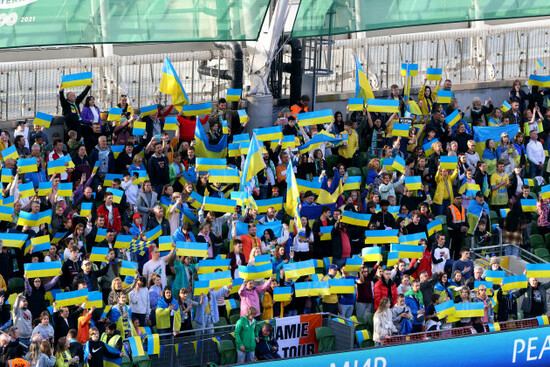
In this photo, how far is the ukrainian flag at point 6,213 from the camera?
2269cm

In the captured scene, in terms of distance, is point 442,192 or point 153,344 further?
point 442,192

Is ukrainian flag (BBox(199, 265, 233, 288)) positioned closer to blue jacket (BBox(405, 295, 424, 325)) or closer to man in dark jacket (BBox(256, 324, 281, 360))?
man in dark jacket (BBox(256, 324, 281, 360))

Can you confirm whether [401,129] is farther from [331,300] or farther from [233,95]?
[331,300]

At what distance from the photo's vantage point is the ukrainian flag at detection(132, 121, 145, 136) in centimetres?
2545

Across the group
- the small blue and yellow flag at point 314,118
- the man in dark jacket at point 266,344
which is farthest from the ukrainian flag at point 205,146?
the man in dark jacket at point 266,344

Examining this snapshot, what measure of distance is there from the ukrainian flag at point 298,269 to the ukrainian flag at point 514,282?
11.1 ft

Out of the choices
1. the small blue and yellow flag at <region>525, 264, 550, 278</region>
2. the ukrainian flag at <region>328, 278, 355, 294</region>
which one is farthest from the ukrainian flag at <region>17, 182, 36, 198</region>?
the small blue and yellow flag at <region>525, 264, 550, 278</region>

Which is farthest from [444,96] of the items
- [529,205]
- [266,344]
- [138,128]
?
[266,344]

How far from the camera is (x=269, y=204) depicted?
2472cm

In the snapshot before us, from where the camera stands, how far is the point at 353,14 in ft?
90.4

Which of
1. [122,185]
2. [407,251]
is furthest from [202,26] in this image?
[407,251]

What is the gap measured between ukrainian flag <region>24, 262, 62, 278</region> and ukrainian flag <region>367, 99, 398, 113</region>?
824 cm

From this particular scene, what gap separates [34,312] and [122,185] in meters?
3.38

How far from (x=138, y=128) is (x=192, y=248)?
3714mm
